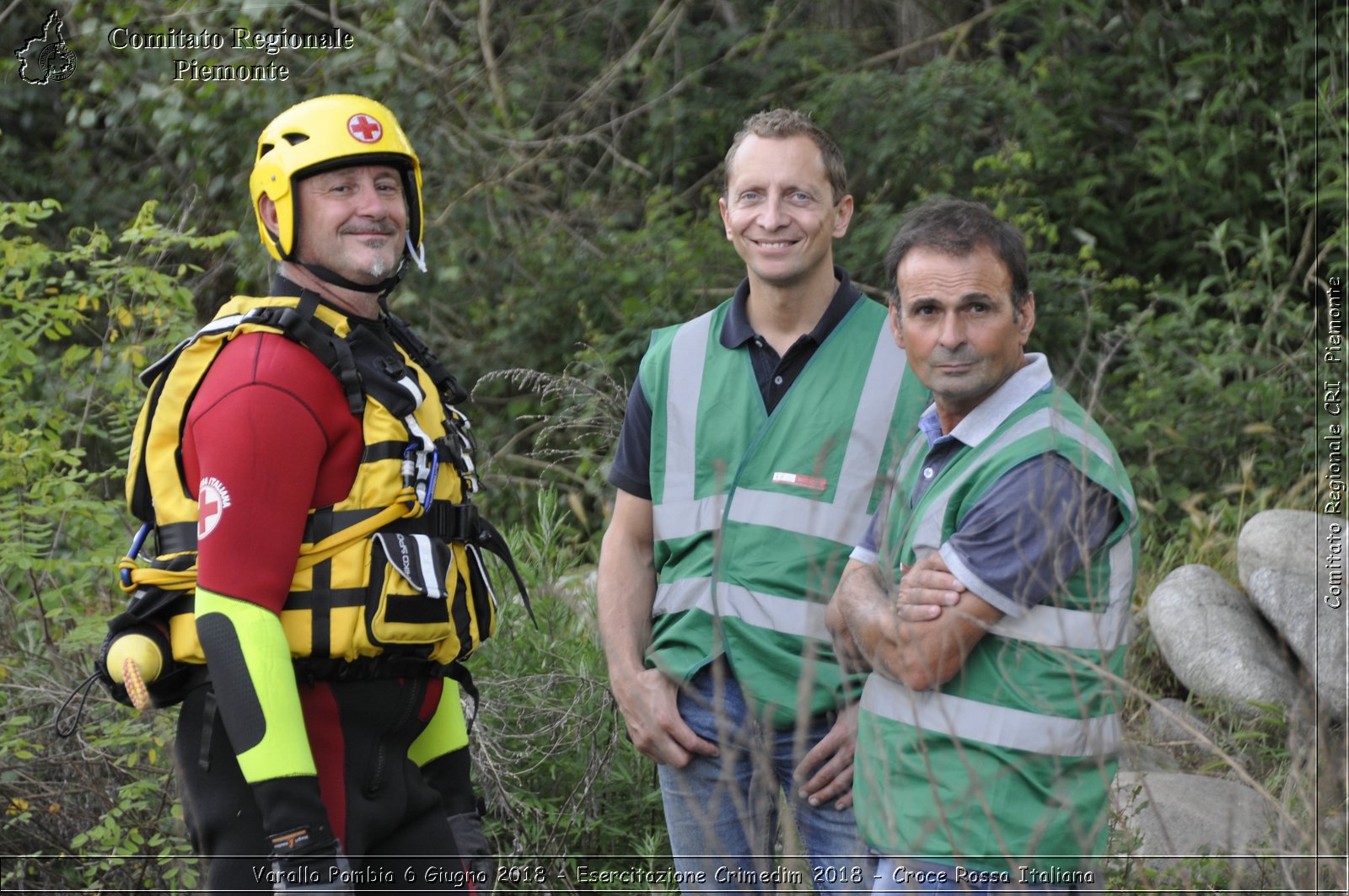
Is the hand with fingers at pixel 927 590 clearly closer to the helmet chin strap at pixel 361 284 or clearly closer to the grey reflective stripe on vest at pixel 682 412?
the grey reflective stripe on vest at pixel 682 412

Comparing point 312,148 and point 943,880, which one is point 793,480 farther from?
point 312,148

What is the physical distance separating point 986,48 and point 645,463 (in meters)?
7.62

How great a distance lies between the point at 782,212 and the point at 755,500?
72cm

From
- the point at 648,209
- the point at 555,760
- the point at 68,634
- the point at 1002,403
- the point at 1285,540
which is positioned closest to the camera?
the point at 1002,403

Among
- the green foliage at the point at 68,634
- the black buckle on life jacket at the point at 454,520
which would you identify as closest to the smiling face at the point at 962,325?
the black buckle on life jacket at the point at 454,520

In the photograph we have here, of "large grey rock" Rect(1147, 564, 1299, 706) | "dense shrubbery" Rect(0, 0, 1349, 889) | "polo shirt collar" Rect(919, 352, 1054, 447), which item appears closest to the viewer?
"polo shirt collar" Rect(919, 352, 1054, 447)

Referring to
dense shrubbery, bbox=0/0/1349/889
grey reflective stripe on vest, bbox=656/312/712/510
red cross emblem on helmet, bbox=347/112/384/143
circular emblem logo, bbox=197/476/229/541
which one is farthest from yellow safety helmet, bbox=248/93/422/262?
dense shrubbery, bbox=0/0/1349/889

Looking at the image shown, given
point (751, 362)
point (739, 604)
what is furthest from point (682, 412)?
point (739, 604)

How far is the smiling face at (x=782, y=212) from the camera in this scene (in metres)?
3.33

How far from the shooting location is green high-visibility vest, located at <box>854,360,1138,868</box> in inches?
96.7

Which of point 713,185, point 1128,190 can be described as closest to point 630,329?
point 713,185

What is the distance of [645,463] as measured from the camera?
3445 mm

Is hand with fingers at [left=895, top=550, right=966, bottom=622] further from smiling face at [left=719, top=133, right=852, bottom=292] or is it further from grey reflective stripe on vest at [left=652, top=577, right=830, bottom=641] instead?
smiling face at [left=719, top=133, right=852, bottom=292]

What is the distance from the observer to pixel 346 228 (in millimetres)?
3168
